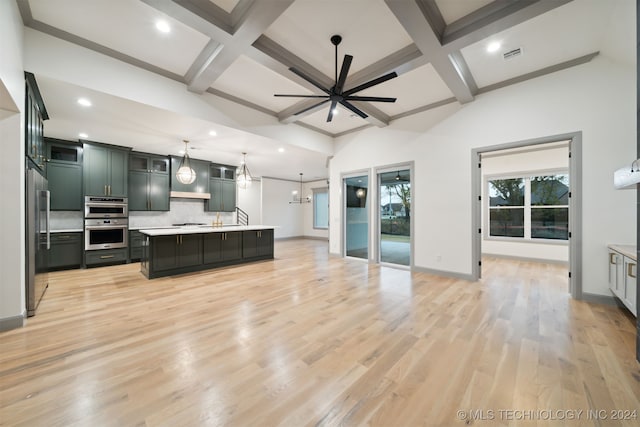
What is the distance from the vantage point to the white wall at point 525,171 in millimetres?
5562

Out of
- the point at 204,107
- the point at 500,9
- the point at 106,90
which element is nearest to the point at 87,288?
the point at 106,90

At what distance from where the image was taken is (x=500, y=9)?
247 centimetres

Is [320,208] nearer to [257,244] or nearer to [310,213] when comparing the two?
[310,213]

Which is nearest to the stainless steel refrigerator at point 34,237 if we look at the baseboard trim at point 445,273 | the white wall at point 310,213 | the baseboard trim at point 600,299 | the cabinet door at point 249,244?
the cabinet door at point 249,244

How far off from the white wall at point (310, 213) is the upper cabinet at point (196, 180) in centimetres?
515

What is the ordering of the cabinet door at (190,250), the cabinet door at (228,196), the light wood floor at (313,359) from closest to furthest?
the light wood floor at (313,359)
the cabinet door at (190,250)
the cabinet door at (228,196)

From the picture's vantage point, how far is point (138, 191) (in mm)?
6059

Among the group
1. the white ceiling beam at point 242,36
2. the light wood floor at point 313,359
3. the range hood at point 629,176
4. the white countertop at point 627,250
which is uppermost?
the white ceiling beam at point 242,36

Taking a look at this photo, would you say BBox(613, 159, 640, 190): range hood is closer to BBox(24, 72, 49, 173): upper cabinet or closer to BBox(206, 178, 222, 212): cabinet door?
BBox(24, 72, 49, 173): upper cabinet

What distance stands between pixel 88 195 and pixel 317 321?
233 inches

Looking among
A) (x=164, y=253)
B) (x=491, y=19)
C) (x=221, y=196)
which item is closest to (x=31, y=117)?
(x=164, y=253)

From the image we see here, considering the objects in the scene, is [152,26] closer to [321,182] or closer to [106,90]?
[106,90]

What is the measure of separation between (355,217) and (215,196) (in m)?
4.43

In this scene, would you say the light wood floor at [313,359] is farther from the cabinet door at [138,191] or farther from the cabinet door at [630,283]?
the cabinet door at [138,191]
